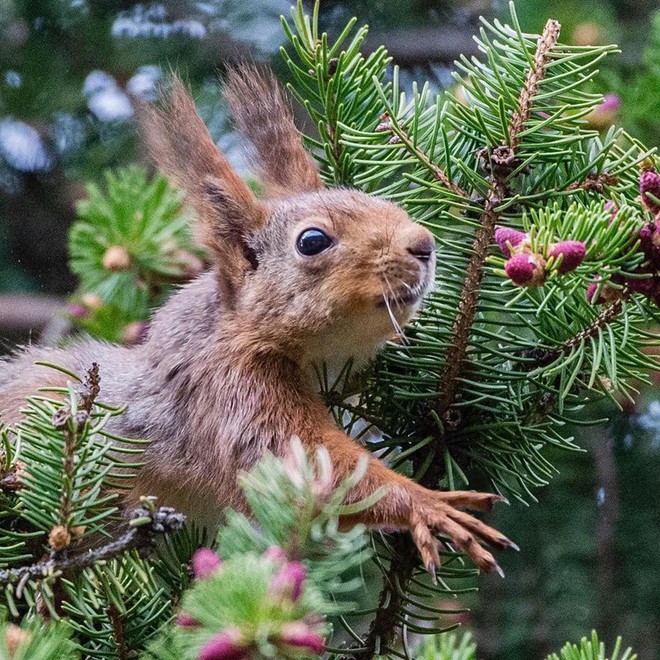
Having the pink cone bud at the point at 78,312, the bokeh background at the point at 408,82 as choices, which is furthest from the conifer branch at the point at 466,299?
the pink cone bud at the point at 78,312

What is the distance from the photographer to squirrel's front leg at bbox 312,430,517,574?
1058 millimetres

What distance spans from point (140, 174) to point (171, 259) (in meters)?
0.19

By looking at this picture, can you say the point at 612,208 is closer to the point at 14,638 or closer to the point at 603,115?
the point at 14,638

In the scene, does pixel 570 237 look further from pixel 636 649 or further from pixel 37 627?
pixel 636 649

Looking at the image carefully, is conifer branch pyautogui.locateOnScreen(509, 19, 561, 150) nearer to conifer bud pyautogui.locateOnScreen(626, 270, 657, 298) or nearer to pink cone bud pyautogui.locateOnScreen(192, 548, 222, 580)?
conifer bud pyautogui.locateOnScreen(626, 270, 657, 298)

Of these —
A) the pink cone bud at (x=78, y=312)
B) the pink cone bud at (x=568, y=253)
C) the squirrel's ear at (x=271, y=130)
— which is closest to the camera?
the pink cone bud at (x=568, y=253)

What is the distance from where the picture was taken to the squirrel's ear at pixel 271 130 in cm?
156

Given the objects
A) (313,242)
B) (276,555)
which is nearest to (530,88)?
(313,242)

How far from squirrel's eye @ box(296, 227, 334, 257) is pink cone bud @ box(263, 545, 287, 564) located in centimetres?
68

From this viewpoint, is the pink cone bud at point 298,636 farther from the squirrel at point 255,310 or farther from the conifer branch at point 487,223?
the conifer branch at point 487,223

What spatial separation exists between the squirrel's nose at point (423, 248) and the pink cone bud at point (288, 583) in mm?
632

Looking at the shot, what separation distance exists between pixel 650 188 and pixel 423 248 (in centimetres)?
35

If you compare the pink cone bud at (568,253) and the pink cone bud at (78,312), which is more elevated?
the pink cone bud at (568,253)

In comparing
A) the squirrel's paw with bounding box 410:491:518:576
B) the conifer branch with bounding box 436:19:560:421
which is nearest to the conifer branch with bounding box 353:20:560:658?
the conifer branch with bounding box 436:19:560:421
